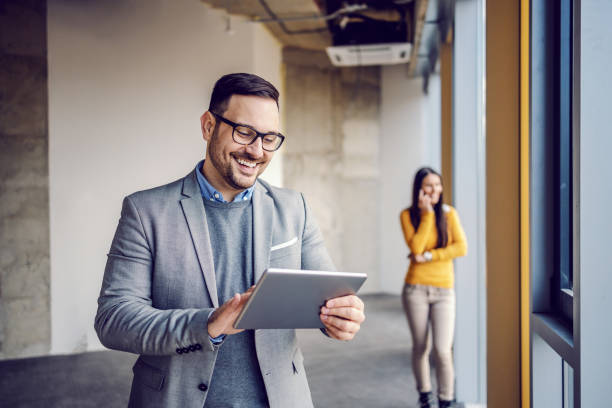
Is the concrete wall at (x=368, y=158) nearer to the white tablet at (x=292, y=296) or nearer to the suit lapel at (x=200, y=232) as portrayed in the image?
the suit lapel at (x=200, y=232)

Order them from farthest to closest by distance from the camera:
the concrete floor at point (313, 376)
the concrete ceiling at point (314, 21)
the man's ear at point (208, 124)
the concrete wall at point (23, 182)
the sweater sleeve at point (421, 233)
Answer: the concrete wall at point (23, 182), the concrete ceiling at point (314, 21), the concrete floor at point (313, 376), the sweater sleeve at point (421, 233), the man's ear at point (208, 124)

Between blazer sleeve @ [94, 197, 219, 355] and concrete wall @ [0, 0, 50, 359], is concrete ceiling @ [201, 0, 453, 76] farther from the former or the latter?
blazer sleeve @ [94, 197, 219, 355]

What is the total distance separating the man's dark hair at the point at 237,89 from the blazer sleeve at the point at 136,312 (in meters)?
0.39

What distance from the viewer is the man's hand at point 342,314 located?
4.53 feet

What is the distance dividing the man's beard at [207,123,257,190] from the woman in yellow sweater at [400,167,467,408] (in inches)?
95.4

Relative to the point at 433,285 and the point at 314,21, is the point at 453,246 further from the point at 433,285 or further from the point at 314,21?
the point at 314,21

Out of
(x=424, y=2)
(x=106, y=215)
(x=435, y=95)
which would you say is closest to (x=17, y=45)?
(x=106, y=215)

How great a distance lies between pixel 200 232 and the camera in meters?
1.53

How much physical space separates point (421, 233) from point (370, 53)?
3228 millimetres

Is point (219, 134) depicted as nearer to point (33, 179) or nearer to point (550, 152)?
point (550, 152)

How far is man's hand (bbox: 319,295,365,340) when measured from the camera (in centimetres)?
138

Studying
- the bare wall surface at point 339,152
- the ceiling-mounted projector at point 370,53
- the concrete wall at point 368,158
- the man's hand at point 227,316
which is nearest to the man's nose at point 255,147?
the man's hand at point 227,316

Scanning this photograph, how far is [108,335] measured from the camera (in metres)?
1.41

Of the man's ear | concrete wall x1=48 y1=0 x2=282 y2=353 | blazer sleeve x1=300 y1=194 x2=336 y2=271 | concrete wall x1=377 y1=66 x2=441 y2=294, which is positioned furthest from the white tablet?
concrete wall x1=377 y1=66 x2=441 y2=294
